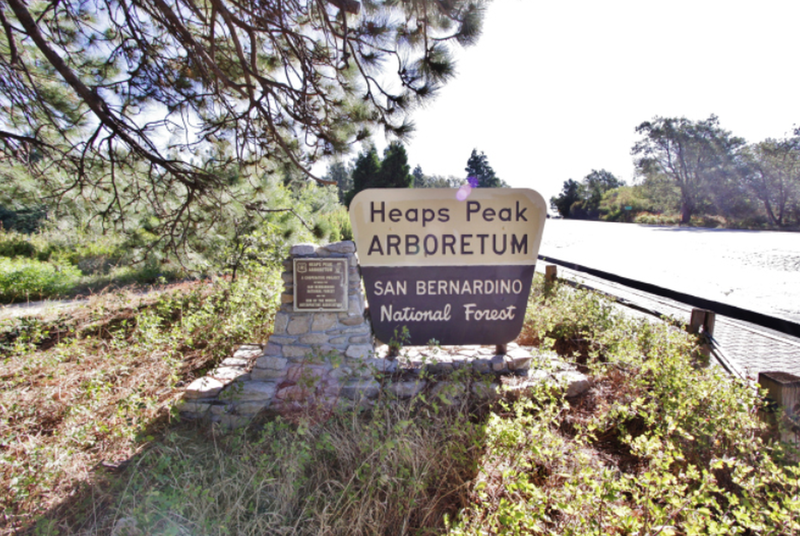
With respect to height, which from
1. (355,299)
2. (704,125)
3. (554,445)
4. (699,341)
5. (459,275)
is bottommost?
(554,445)

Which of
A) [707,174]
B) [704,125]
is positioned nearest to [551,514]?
[707,174]

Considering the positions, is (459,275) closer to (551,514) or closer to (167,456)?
(551,514)

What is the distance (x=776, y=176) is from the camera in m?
25.7

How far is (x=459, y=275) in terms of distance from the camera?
135 inches

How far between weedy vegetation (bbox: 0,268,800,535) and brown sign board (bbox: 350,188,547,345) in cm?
62

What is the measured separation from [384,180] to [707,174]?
2631cm

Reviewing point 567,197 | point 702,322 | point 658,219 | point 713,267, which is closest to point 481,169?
point 567,197

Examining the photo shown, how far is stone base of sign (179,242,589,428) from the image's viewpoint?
306 cm

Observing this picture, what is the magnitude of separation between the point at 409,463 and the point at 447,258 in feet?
5.79

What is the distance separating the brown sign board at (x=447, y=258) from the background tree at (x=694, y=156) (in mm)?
33148

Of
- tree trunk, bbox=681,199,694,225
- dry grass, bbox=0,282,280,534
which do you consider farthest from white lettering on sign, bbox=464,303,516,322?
tree trunk, bbox=681,199,694,225

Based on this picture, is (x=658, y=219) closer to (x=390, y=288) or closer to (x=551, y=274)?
(x=551, y=274)

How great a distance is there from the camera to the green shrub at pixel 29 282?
280 inches

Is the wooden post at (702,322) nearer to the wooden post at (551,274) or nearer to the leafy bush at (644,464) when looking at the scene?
the leafy bush at (644,464)
